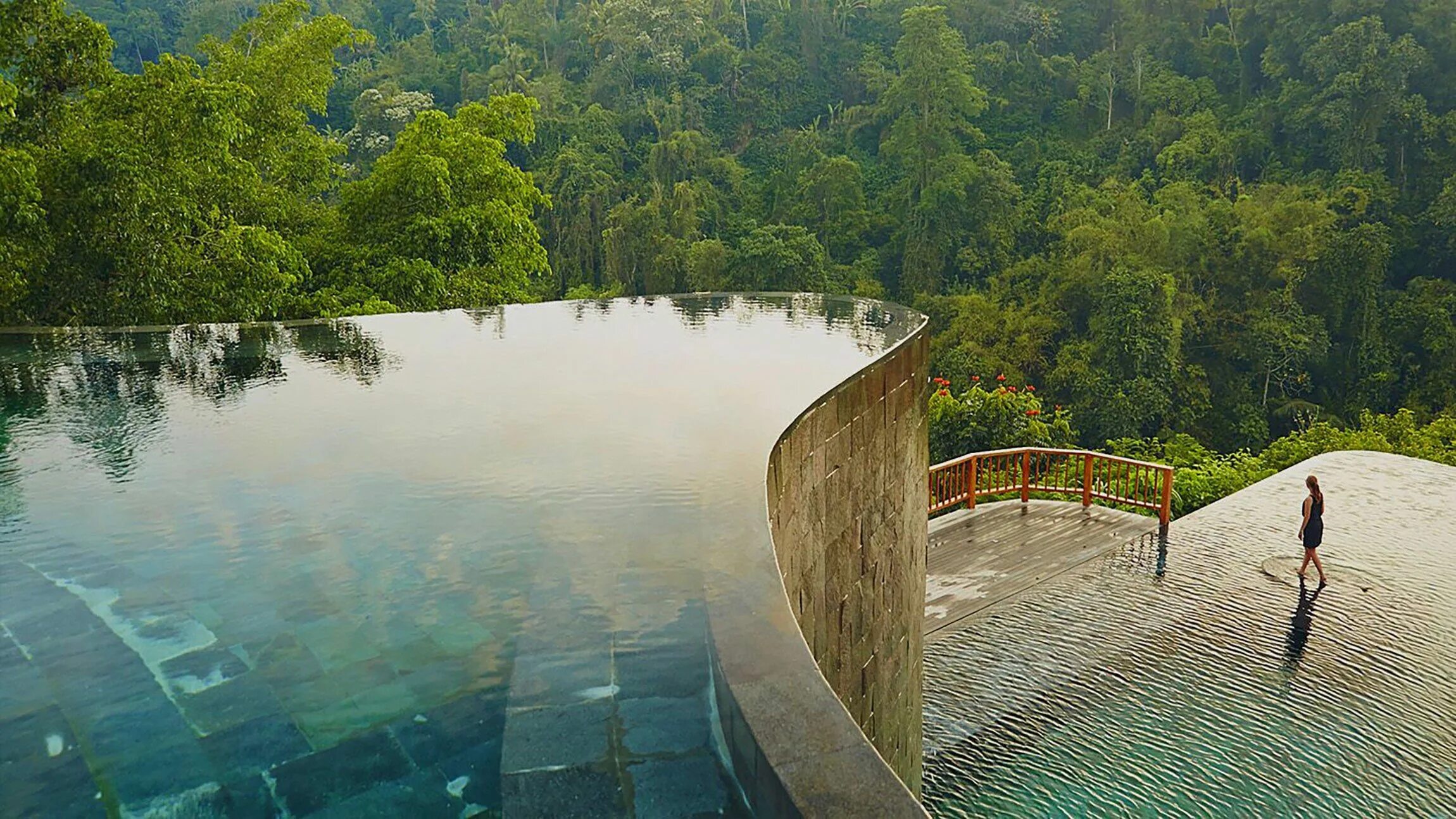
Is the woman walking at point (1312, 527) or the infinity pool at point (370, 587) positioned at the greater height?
the infinity pool at point (370, 587)

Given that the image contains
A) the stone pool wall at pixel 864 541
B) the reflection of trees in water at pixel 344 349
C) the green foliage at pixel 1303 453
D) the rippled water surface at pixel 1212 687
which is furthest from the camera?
the green foliage at pixel 1303 453

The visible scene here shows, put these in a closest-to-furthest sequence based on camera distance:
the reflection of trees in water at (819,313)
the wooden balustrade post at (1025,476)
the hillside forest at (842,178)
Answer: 1. the reflection of trees in water at (819,313)
2. the hillside forest at (842,178)
3. the wooden balustrade post at (1025,476)

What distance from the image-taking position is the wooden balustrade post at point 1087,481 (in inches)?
345

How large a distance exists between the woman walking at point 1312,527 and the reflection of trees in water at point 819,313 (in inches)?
127

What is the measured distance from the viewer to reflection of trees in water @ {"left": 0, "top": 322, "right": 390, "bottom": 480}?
359 cm

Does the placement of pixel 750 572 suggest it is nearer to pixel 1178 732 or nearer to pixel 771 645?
pixel 771 645

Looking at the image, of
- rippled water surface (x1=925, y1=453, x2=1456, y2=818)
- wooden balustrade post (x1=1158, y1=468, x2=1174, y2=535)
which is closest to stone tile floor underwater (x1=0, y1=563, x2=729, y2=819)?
rippled water surface (x1=925, y1=453, x2=1456, y2=818)

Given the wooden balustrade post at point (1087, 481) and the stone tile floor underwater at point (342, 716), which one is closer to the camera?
the stone tile floor underwater at point (342, 716)

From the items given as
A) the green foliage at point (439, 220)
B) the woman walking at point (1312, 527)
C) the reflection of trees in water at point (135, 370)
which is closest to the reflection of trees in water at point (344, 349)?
the reflection of trees in water at point (135, 370)

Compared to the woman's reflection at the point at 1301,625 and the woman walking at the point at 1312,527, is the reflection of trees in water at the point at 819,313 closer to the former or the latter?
the woman's reflection at the point at 1301,625

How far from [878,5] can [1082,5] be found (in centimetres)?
778

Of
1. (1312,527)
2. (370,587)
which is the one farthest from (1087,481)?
(370,587)

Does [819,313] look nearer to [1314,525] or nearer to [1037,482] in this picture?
[1314,525]

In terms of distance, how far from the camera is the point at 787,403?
3871 millimetres
